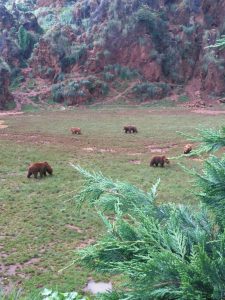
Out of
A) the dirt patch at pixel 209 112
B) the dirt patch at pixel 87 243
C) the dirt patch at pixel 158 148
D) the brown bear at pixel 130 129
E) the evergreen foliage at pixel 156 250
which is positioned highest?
the evergreen foliage at pixel 156 250

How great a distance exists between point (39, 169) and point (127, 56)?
35.3 meters

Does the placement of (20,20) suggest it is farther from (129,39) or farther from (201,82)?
(201,82)

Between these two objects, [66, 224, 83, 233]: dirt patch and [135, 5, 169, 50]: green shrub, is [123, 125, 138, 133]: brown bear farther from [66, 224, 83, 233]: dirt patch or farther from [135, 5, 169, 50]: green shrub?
[135, 5, 169, 50]: green shrub

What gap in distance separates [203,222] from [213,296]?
1189 mm

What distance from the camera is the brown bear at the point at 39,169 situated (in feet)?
53.5

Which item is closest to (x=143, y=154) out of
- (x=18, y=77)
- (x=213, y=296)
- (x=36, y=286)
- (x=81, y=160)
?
(x=81, y=160)

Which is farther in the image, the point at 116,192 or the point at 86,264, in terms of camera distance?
the point at 116,192

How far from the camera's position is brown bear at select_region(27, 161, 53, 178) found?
16.3m

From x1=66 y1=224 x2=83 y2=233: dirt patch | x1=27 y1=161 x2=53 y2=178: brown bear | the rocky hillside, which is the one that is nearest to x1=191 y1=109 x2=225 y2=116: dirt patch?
the rocky hillside

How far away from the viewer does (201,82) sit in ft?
158

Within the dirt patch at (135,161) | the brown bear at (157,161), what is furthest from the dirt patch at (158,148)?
the brown bear at (157,161)

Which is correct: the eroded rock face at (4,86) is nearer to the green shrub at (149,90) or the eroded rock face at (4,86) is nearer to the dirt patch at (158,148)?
the green shrub at (149,90)

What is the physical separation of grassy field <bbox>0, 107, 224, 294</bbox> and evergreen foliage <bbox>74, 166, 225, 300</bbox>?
1.98 ft

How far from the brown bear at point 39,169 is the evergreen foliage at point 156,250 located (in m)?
12.1
